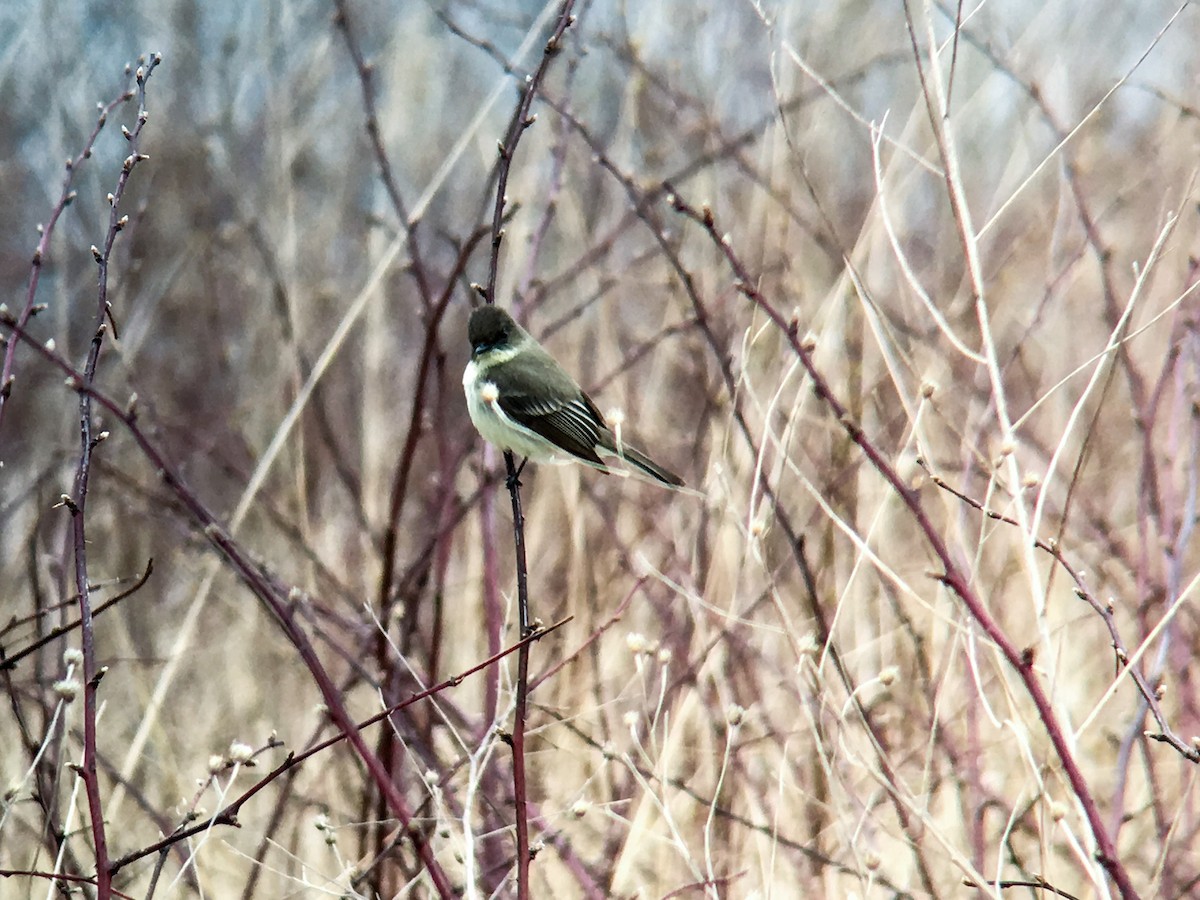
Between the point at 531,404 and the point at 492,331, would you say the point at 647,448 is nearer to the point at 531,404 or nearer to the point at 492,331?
the point at 531,404

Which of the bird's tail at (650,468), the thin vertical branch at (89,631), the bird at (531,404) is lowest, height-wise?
the thin vertical branch at (89,631)

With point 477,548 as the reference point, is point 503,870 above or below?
below

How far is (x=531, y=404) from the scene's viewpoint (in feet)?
10.6

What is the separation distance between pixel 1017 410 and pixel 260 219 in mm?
3615

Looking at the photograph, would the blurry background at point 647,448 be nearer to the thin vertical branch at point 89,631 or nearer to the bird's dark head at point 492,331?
the bird's dark head at point 492,331

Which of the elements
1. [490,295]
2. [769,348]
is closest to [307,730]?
[769,348]

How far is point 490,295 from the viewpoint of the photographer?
1889 millimetres

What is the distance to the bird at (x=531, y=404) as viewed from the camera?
2994mm

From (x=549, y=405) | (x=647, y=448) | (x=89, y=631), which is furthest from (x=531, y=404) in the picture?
(x=89, y=631)

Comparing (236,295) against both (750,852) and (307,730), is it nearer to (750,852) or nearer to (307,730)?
(307,730)

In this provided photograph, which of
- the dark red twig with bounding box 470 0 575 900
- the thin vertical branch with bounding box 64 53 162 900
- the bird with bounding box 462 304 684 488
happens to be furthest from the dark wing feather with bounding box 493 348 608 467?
the thin vertical branch with bounding box 64 53 162 900

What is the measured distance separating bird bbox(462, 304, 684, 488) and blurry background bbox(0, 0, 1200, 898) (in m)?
0.14

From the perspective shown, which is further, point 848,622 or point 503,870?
point 848,622

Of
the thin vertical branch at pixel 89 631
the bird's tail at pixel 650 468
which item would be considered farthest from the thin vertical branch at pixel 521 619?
the bird's tail at pixel 650 468
